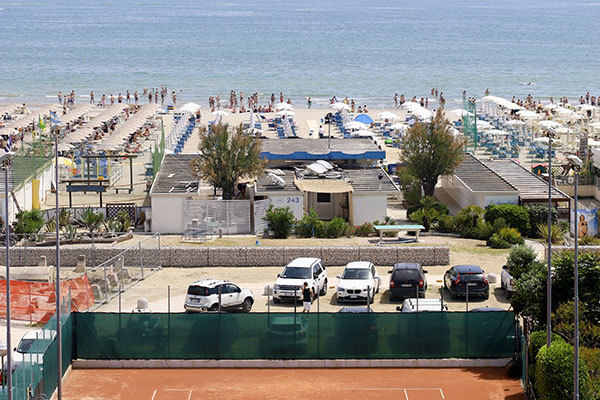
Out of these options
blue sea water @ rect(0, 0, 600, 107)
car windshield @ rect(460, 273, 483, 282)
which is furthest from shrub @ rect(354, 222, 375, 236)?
blue sea water @ rect(0, 0, 600, 107)

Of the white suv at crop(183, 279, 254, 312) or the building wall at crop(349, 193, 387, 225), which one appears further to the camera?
the building wall at crop(349, 193, 387, 225)

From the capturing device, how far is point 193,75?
126562 millimetres

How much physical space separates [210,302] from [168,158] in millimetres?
21854

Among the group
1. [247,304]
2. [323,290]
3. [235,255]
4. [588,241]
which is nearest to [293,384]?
[247,304]

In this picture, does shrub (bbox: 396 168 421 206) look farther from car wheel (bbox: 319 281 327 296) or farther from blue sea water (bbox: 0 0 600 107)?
blue sea water (bbox: 0 0 600 107)

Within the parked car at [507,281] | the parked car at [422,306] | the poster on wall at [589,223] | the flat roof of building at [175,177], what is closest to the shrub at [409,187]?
the poster on wall at [589,223]

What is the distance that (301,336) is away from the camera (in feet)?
78.5

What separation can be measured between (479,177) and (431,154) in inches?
81.3

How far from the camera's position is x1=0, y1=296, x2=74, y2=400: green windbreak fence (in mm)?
19828

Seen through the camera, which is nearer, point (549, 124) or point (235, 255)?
point (235, 255)

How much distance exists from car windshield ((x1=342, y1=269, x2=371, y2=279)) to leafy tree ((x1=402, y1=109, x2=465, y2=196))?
14.9 metres

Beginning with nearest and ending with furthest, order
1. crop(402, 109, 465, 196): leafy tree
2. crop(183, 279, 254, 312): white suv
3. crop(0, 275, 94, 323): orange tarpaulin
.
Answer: crop(0, 275, 94, 323): orange tarpaulin
crop(183, 279, 254, 312): white suv
crop(402, 109, 465, 196): leafy tree

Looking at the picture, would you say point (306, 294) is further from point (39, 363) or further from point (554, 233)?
point (554, 233)

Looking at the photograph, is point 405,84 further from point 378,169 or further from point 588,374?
point 588,374
